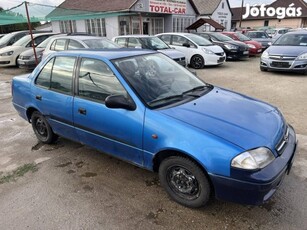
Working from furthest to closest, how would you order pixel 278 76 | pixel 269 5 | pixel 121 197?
pixel 269 5
pixel 278 76
pixel 121 197

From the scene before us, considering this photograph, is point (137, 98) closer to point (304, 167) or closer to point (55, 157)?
point (55, 157)

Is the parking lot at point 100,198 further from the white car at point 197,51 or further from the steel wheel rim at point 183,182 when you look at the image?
the white car at point 197,51

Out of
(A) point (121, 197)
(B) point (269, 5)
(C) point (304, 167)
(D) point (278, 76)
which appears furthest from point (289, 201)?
(B) point (269, 5)

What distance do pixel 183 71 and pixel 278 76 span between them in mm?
6908

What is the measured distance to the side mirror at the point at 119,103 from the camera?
9.37 feet

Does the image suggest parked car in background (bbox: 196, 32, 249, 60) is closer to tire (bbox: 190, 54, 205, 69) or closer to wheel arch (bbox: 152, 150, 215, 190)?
tire (bbox: 190, 54, 205, 69)

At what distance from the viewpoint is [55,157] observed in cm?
407

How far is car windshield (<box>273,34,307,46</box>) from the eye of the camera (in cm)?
986

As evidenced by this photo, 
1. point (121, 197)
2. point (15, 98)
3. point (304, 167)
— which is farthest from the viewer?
point (15, 98)

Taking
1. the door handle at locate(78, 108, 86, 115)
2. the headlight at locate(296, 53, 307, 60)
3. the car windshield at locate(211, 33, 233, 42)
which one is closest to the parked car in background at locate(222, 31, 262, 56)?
the car windshield at locate(211, 33, 233, 42)

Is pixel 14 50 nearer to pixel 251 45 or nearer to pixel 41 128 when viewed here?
pixel 41 128

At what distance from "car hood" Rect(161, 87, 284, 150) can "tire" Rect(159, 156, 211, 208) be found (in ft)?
1.37

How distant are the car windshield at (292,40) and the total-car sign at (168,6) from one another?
43.0 ft

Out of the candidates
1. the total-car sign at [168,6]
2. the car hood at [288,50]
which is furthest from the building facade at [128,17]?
the car hood at [288,50]
